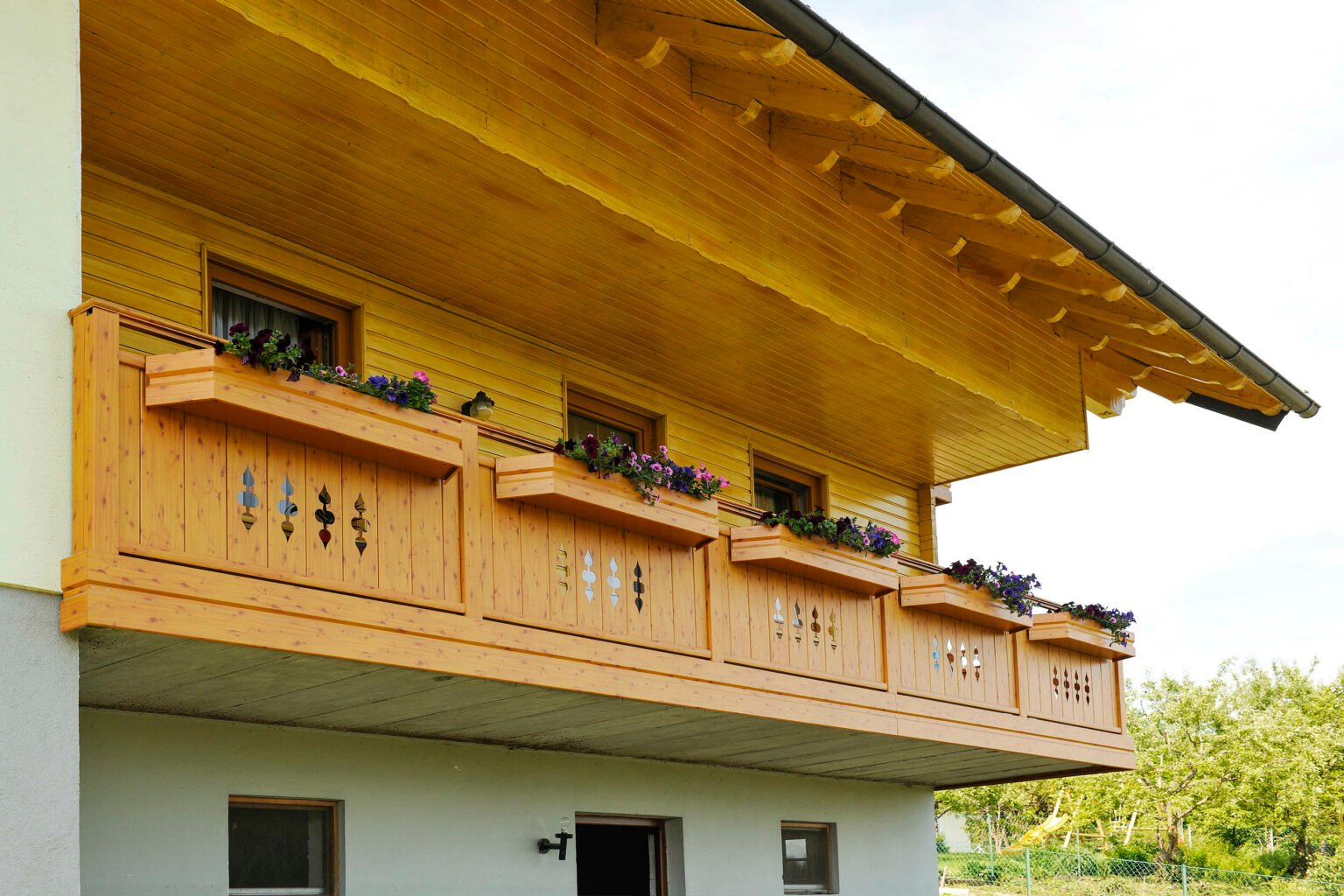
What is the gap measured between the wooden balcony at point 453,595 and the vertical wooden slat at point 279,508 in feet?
0.04

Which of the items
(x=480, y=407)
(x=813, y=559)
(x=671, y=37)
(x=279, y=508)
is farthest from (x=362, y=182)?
(x=813, y=559)

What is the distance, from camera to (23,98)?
7336mm

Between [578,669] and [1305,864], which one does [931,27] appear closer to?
[1305,864]

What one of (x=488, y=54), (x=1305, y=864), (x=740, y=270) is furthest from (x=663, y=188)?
(x=1305, y=864)

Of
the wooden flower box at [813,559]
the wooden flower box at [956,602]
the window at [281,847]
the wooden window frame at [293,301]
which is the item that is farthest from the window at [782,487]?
the window at [281,847]

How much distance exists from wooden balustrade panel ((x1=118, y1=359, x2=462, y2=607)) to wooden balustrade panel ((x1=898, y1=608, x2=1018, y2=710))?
5411 mm

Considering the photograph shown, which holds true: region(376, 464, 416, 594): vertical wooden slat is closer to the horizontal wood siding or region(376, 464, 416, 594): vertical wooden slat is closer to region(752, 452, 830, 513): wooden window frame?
the horizontal wood siding

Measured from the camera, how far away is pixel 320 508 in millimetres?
8062

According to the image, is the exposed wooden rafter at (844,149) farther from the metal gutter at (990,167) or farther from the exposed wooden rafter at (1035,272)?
the exposed wooden rafter at (1035,272)

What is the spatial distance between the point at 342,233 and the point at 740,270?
118 inches

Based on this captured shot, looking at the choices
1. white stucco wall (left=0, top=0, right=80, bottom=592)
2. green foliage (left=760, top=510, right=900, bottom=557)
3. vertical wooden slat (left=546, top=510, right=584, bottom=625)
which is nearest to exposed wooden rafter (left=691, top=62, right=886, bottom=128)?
green foliage (left=760, top=510, right=900, bottom=557)

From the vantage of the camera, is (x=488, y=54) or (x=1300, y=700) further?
(x=1300, y=700)

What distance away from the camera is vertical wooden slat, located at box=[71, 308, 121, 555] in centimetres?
691

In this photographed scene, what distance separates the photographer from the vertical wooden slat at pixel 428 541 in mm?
8523
